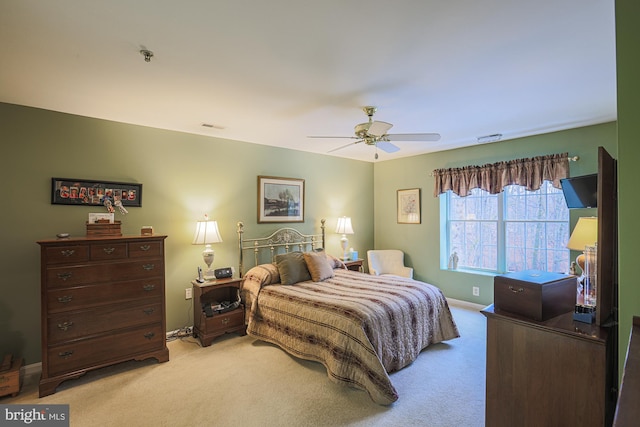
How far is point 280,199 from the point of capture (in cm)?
470

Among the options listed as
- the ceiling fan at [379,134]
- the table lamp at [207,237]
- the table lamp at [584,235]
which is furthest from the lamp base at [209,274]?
the table lamp at [584,235]

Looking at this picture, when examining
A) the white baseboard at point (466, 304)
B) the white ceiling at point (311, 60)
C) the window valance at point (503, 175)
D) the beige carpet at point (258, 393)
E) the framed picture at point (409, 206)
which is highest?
the white ceiling at point (311, 60)

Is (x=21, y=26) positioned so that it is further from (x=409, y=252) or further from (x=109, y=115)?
(x=409, y=252)

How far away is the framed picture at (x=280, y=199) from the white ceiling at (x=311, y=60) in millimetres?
1297

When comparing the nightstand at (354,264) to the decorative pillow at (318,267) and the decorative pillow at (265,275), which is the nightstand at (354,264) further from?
the decorative pillow at (265,275)

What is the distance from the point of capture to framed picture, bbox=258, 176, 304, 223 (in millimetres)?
4504

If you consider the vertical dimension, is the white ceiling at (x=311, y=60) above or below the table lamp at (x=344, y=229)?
above

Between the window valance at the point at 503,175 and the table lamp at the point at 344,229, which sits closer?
the window valance at the point at 503,175

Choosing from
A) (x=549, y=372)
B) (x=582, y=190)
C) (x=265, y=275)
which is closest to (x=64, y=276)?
(x=265, y=275)

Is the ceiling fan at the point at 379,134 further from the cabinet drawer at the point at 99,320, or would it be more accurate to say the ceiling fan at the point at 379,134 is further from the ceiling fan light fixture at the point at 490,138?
the cabinet drawer at the point at 99,320

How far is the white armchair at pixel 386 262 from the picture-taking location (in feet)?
17.3

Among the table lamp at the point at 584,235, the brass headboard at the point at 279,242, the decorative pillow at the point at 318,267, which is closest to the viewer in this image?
the table lamp at the point at 584,235

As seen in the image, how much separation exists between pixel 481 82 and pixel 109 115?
3.61 metres

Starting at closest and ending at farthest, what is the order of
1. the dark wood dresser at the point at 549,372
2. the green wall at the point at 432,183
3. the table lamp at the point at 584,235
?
1. the dark wood dresser at the point at 549,372
2. the table lamp at the point at 584,235
3. the green wall at the point at 432,183
